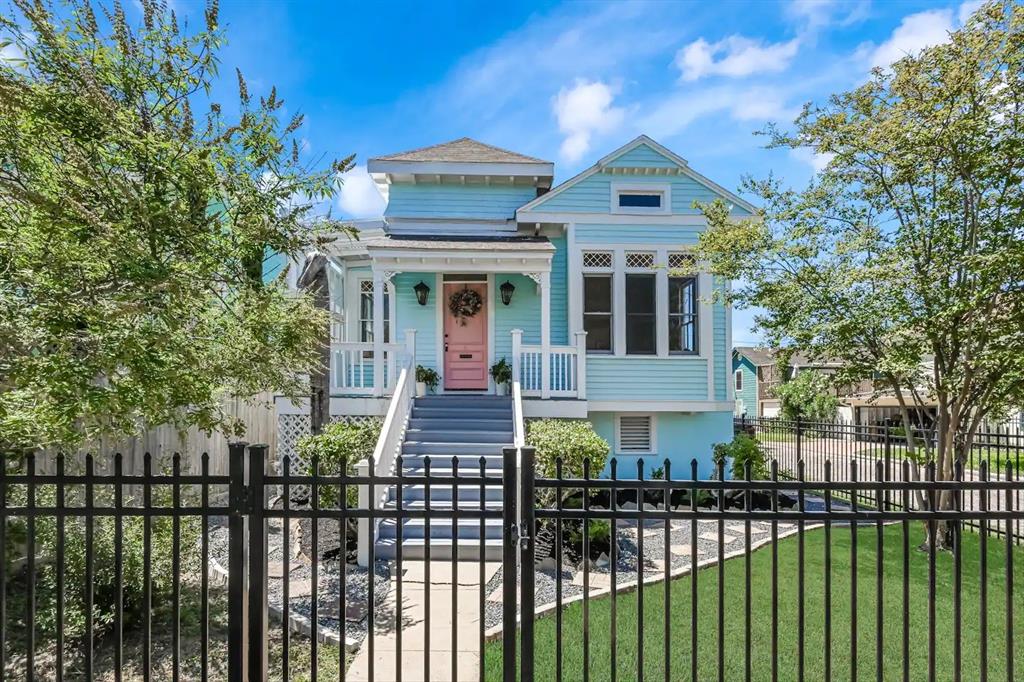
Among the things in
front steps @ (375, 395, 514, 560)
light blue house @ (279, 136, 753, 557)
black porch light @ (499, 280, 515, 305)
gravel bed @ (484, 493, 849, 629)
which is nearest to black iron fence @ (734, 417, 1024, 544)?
gravel bed @ (484, 493, 849, 629)

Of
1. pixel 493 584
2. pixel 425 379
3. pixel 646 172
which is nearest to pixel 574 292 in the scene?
pixel 646 172

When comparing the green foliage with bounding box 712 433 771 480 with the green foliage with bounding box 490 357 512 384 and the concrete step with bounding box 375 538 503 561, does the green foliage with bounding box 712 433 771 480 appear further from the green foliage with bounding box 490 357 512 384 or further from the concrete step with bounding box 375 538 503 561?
the concrete step with bounding box 375 538 503 561

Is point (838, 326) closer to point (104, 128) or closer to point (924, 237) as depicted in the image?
point (924, 237)

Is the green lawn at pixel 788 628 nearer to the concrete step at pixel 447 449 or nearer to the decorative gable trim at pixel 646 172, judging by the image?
the concrete step at pixel 447 449

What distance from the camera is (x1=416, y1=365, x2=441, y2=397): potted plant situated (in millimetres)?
10602

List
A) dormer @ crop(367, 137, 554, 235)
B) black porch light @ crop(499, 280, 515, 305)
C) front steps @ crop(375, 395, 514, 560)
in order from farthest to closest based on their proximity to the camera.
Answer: dormer @ crop(367, 137, 554, 235), black porch light @ crop(499, 280, 515, 305), front steps @ crop(375, 395, 514, 560)

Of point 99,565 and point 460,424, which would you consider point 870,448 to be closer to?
point 460,424

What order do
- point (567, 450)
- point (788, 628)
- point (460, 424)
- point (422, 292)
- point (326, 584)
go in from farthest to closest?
point (422, 292), point (460, 424), point (567, 450), point (326, 584), point (788, 628)

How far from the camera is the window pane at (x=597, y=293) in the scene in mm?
11023

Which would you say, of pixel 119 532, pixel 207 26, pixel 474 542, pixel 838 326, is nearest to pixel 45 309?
pixel 119 532

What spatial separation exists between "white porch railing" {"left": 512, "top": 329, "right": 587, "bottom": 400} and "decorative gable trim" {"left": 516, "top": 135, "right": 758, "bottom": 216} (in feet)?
9.27

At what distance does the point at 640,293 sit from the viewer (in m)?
11.1

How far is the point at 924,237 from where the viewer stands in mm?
6613

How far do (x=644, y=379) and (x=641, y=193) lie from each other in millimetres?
3701
